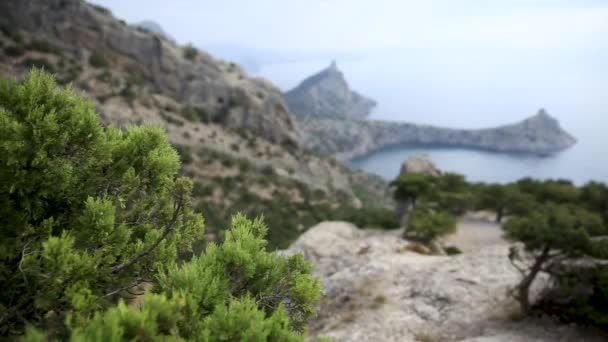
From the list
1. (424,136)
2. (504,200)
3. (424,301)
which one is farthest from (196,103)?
(424,136)

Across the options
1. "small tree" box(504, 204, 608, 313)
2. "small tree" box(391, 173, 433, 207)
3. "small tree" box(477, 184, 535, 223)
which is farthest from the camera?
"small tree" box(391, 173, 433, 207)

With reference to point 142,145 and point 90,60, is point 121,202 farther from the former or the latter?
point 90,60

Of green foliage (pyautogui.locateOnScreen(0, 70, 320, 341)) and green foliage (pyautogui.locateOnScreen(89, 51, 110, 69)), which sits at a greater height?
green foliage (pyautogui.locateOnScreen(89, 51, 110, 69))

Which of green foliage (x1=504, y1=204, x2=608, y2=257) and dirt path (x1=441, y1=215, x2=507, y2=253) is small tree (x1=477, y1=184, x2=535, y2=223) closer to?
dirt path (x1=441, y1=215, x2=507, y2=253)

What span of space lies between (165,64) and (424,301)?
48.2 meters

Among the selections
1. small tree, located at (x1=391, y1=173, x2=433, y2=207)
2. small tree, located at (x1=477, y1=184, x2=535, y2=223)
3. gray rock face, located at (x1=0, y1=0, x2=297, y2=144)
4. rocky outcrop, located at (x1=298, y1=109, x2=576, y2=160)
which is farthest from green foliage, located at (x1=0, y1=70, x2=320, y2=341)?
rocky outcrop, located at (x1=298, y1=109, x2=576, y2=160)

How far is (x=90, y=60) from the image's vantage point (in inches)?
1662

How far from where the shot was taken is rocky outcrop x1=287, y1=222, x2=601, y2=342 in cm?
1250

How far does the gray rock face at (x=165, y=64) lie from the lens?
43.1 metres

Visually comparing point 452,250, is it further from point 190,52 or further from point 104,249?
point 190,52

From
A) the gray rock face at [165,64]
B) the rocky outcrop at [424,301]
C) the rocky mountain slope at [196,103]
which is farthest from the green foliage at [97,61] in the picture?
the rocky outcrop at [424,301]

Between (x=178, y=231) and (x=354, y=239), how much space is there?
70.1ft

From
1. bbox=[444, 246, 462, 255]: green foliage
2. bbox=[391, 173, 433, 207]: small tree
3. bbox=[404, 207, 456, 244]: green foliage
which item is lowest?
bbox=[444, 246, 462, 255]: green foliage

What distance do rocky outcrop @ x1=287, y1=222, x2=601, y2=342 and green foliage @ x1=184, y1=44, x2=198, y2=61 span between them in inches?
1726
